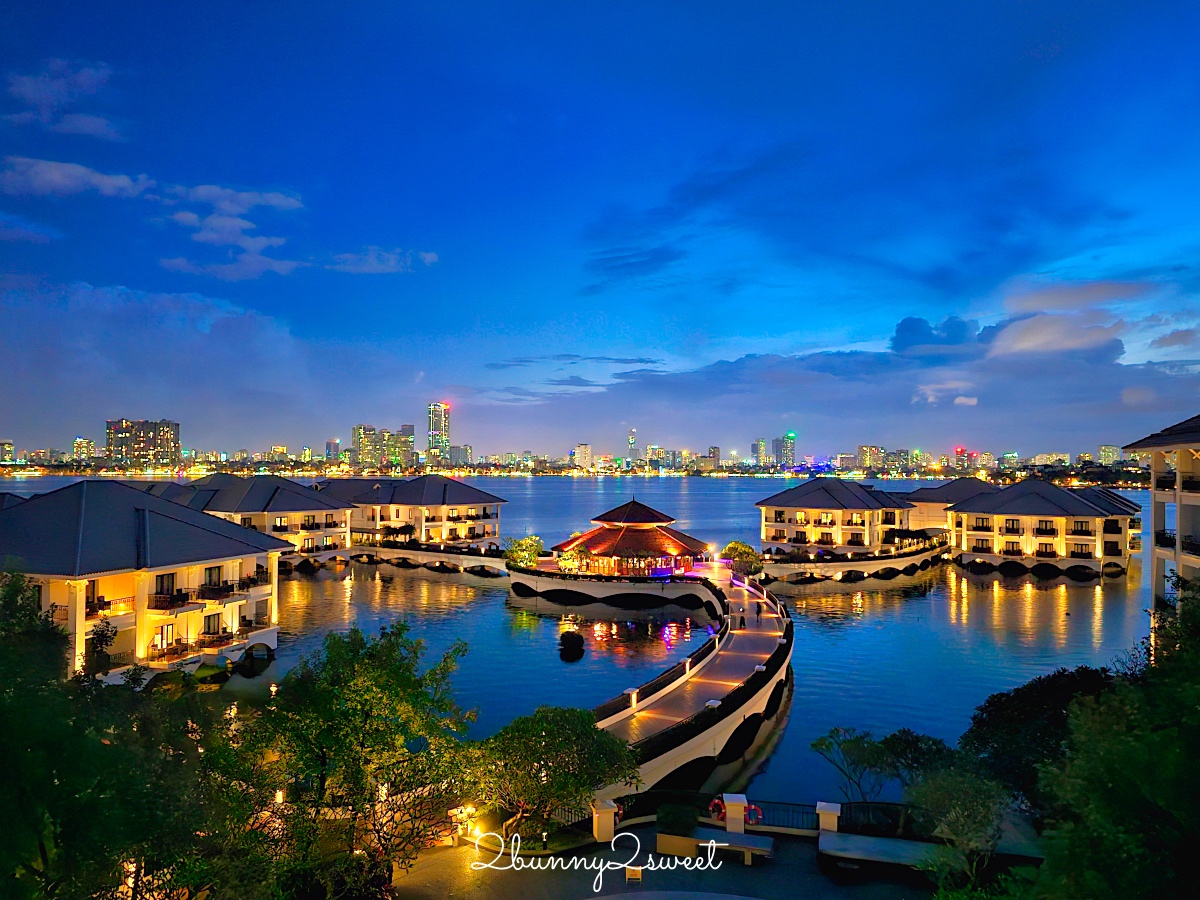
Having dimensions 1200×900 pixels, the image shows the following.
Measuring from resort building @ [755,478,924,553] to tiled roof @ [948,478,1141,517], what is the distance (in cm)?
746

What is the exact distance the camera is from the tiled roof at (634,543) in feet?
189

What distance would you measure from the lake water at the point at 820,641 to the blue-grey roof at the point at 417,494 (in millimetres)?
12046

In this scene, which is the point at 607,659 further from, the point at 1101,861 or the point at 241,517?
the point at 241,517

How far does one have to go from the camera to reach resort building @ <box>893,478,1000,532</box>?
87.4 m

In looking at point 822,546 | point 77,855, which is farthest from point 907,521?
point 77,855

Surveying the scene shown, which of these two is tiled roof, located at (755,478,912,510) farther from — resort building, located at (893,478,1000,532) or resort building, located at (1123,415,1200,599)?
resort building, located at (1123,415,1200,599)

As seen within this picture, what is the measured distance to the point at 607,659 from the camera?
3944 centimetres

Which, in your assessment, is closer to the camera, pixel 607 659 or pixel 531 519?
pixel 607 659

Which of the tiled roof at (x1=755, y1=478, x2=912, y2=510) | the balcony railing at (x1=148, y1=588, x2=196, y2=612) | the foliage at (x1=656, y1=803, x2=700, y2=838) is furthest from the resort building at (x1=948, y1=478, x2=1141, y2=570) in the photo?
the balcony railing at (x1=148, y1=588, x2=196, y2=612)

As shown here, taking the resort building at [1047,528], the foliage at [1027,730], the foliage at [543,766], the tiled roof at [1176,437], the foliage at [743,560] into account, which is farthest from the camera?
the resort building at [1047,528]

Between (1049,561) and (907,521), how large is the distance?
16653 mm

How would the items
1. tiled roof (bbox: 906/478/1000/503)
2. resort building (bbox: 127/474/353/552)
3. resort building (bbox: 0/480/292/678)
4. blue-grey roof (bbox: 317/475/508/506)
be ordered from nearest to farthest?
1. resort building (bbox: 0/480/292/678)
2. resort building (bbox: 127/474/353/552)
3. blue-grey roof (bbox: 317/475/508/506)
4. tiled roof (bbox: 906/478/1000/503)

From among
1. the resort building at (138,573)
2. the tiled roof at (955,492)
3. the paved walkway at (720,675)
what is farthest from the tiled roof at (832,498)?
the resort building at (138,573)

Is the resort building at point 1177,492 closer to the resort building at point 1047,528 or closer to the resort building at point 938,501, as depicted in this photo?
the resort building at point 1047,528
